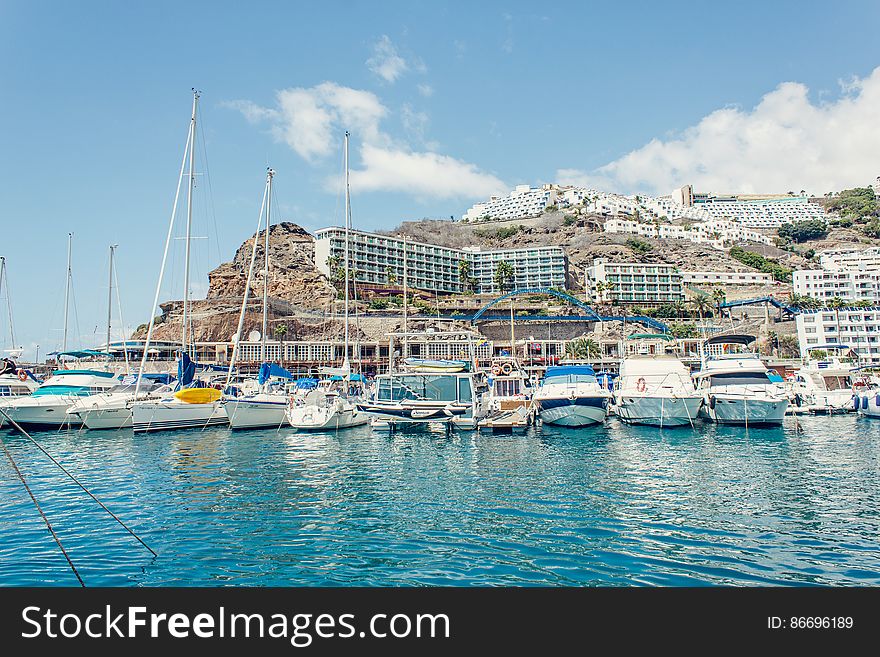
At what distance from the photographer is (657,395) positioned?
34.8 meters

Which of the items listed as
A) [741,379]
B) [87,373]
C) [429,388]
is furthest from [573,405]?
[87,373]

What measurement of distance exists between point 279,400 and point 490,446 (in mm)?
15398

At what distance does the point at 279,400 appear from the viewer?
36656mm

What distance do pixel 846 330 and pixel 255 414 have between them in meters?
96.1

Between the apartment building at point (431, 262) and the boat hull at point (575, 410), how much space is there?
3750 inches

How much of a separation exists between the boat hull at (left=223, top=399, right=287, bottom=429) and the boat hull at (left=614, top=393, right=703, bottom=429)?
21987 millimetres

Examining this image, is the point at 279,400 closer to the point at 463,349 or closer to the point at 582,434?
the point at 582,434

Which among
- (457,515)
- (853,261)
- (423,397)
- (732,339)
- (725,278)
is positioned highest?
(853,261)

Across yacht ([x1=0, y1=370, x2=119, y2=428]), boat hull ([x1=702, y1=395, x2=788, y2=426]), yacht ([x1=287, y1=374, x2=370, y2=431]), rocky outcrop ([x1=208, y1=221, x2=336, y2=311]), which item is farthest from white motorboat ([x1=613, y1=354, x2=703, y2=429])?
rocky outcrop ([x1=208, y1=221, x2=336, y2=311])

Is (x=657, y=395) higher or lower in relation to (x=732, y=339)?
lower

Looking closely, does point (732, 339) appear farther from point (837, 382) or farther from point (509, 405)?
point (509, 405)

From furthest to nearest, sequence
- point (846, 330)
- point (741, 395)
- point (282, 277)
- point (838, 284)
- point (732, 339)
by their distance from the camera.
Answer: point (838, 284) → point (282, 277) → point (846, 330) → point (732, 339) → point (741, 395)

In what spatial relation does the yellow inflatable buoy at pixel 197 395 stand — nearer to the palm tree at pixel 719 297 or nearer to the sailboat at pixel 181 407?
the sailboat at pixel 181 407

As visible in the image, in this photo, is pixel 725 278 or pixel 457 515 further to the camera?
pixel 725 278
